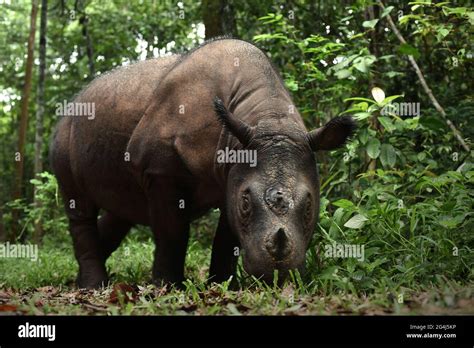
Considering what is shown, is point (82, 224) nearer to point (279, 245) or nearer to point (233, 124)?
point (233, 124)

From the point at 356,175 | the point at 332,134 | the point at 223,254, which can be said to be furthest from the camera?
the point at 356,175

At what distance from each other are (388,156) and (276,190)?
1964 millimetres

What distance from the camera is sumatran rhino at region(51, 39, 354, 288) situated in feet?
17.2

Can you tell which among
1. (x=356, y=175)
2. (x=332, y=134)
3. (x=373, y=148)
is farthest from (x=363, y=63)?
(x=332, y=134)

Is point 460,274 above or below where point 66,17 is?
below

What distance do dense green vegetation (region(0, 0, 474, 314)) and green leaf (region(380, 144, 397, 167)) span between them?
1cm

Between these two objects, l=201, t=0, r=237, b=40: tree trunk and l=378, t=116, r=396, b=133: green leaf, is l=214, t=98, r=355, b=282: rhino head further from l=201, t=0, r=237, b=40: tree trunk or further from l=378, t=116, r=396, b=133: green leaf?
l=201, t=0, r=237, b=40: tree trunk

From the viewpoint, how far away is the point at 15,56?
17.9 m

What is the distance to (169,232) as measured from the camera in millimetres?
6473

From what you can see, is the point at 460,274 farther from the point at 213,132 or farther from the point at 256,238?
the point at 213,132

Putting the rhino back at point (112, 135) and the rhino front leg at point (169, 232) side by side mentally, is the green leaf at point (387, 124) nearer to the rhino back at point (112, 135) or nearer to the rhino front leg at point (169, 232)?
the rhino front leg at point (169, 232)

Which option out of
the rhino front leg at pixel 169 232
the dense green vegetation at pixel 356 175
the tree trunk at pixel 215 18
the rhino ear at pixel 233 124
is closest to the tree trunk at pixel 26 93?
the dense green vegetation at pixel 356 175
